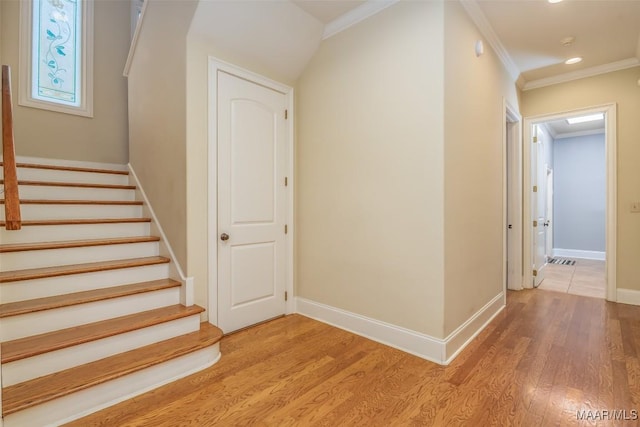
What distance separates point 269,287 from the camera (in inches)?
119

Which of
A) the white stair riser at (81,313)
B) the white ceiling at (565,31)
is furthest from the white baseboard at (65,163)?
the white ceiling at (565,31)

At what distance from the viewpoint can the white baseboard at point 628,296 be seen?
3.47 m

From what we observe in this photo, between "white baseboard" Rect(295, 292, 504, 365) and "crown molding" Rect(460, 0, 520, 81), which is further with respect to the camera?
"crown molding" Rect(460, 0, 520, 81)

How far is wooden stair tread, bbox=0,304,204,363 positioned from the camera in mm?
1666

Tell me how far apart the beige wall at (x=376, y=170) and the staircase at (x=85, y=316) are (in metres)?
1.25

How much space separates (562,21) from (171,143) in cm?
362

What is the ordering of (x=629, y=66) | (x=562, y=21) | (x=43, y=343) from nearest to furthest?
(x=43, y=343)
(x=562, y=21)
(x=629, y=66)

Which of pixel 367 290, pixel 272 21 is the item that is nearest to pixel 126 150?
pixel 272 21

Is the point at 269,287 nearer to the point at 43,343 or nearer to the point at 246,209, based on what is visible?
the point at 246,209

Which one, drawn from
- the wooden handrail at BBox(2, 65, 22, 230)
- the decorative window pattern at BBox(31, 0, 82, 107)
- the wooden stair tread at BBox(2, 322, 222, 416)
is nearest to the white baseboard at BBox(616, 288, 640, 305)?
the wooden stair tread at BBox(2, 322, 222, 416)

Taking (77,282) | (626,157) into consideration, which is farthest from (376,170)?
(626,157)

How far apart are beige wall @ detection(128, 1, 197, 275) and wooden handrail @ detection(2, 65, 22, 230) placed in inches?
38.7

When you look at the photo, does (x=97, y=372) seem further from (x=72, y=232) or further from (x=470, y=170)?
(x=470, y=170)

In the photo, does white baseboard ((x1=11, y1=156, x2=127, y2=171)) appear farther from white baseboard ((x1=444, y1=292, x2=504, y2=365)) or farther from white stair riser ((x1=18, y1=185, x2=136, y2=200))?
white baseboard ((x1=444, y1=292, x2=504, y2=365))
